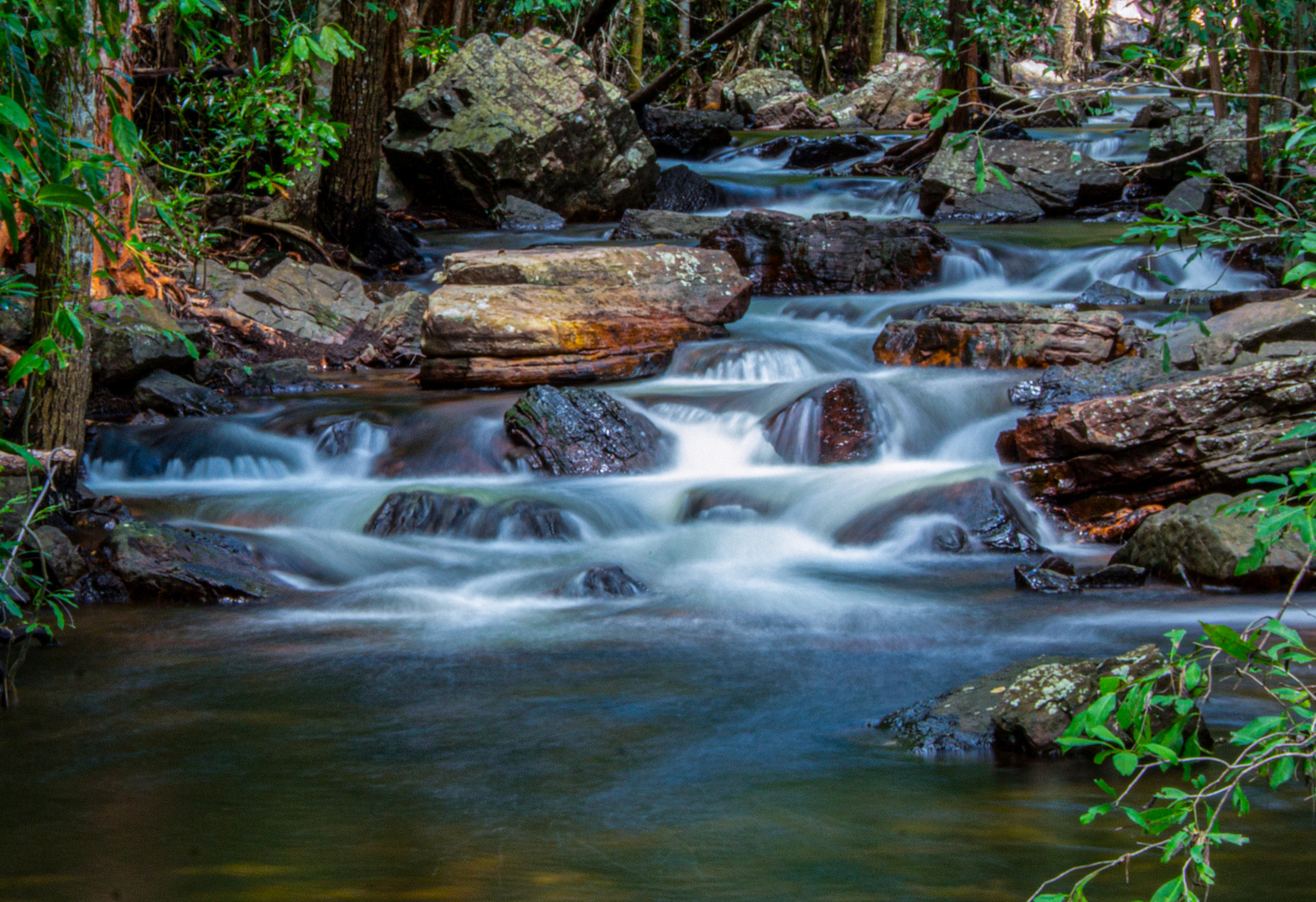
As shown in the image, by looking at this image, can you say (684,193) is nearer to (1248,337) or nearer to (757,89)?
(1248,337)

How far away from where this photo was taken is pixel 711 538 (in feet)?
23.3

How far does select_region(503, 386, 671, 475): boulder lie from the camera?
26.3 ft

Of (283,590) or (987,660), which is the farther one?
(283,590)

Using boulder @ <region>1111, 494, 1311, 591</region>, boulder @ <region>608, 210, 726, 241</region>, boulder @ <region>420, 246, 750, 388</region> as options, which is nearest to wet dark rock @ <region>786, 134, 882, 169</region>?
boulder @ <region>608, 210, 726, 241</region>

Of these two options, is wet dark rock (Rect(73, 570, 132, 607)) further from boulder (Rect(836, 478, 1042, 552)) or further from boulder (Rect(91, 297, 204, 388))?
boulder (Rect(836, 478, 1042, 552))

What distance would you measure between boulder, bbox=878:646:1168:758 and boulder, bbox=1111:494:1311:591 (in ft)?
6.96

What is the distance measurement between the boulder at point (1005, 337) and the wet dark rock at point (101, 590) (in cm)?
639

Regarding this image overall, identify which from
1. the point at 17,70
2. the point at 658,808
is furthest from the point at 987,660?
the point at 17,70

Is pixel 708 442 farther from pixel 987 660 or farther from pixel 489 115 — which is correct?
pixel 489 115

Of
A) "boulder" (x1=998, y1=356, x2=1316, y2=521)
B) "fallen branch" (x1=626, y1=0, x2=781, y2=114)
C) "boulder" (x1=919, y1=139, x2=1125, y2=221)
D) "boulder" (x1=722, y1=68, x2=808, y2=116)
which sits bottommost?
"boulder" (x1=998, y1=356, x2=1316, y2=521)

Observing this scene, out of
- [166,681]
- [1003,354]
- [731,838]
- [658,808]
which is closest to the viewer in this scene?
[731,838]

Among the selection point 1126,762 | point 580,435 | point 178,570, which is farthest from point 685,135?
point 1126,762

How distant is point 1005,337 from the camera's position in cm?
924

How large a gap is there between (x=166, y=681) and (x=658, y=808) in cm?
228
